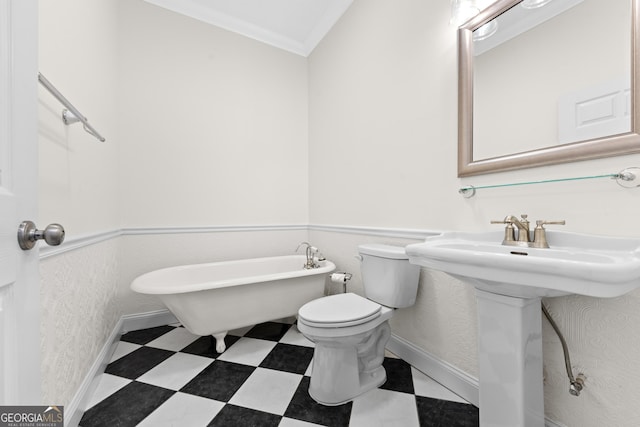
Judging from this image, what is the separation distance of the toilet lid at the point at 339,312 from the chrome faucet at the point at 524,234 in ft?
2.23

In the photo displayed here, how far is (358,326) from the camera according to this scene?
1.25 meters

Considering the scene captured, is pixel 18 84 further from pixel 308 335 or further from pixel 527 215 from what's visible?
pixel 527 215

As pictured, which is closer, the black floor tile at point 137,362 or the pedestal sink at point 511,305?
the pedestal sink at point 511,305

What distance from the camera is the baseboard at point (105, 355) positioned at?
1114mm

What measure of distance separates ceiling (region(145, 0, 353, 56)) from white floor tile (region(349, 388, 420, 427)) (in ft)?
8.78

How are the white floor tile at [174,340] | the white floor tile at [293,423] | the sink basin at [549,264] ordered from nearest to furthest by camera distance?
the sink basin at [549,264] < the white floor tile at [293,423] < the white floor tile at [174,340]

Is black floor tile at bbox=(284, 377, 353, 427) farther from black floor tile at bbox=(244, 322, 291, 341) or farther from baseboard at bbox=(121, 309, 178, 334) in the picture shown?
baseboard at bbox=(121, 309, 178, 334)

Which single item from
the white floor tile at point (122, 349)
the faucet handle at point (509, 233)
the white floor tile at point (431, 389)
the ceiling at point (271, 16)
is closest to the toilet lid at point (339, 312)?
the white floor tile at point (431, 389)

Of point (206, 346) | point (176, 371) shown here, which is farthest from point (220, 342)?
point (176, 371)

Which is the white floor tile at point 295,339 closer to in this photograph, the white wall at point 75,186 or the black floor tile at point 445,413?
the black floor tile at point 445,413

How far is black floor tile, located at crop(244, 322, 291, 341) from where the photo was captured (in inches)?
76.2

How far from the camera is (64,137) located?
3.61 feet

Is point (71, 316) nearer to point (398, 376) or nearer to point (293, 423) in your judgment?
point (293, 423)

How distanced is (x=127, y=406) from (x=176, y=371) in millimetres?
284
